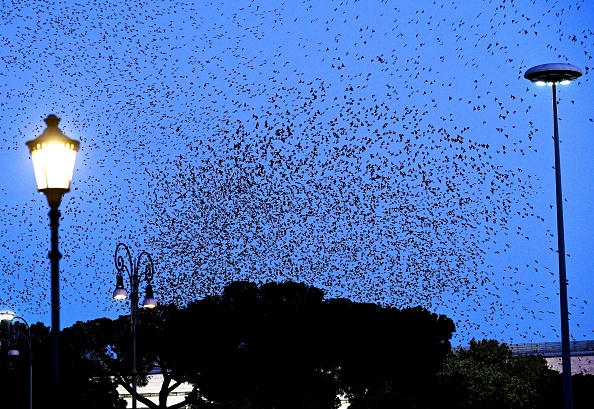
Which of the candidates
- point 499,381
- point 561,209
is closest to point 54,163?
point 561,209

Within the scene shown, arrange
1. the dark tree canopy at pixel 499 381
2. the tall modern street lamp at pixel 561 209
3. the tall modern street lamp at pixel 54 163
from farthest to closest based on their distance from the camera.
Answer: the dark tree canopy at pixel 499 381
the tall modern street lamp at pixel 561 209
the tall modern street lamp at pixel 54 163

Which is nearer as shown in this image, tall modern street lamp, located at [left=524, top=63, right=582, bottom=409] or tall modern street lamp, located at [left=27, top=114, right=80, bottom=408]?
tall modern street lamp, located at [left=27, top=114, right=80, bottom=408]

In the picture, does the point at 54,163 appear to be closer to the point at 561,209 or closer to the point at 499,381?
the point at 561,209

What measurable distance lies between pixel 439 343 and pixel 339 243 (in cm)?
1741

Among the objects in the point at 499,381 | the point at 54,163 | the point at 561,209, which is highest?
the point at 561,209

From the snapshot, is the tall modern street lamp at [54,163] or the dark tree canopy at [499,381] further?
the dark tree canopy at [499,381]

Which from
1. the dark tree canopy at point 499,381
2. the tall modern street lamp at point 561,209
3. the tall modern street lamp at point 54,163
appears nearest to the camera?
the tall modern street lamp at point 54,163

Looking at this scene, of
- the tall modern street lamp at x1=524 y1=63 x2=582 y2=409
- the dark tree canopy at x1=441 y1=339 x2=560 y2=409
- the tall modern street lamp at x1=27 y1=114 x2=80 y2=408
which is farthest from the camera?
the dark tree canopy at x1=441 y1=339 x2=560 y2=409

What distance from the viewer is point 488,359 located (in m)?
48.9

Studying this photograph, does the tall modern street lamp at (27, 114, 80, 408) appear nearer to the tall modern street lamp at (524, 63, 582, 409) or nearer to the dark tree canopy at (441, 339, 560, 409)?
the tall modern street lamp at (524, 63, 582, 409)

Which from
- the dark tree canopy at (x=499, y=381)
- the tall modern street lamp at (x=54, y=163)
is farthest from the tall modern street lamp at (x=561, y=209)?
the dark tree canopy at (x=499, y=381)

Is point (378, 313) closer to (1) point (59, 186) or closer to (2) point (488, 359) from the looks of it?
(2) point (488, 359)

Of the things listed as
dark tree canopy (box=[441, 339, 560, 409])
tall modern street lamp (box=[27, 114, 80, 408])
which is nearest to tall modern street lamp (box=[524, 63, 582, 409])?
tall modern street lamp (box=[27, 114, 80, 408])

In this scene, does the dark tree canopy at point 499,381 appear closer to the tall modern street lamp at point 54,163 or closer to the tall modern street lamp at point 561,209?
the tall modern street lamp at point 561,209
